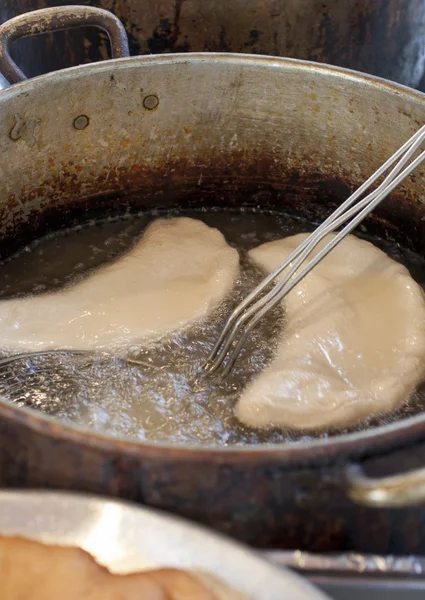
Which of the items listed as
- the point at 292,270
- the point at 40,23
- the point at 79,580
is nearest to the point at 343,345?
the point at 292,270

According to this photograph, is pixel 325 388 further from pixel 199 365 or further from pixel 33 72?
pixel 33 72

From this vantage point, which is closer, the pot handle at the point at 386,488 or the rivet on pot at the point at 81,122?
the pot handle at the point at 386,488

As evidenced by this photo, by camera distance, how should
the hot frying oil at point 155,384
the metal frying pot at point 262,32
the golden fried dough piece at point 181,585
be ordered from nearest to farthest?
the golden fried dough piece at point 181,585 → the hot frying oil at point 155,384 → the metal frying pot at point 262,32

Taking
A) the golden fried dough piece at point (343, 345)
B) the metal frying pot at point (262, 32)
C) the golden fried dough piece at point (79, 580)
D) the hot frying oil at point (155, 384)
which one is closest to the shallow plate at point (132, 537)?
the golden fried dough piece at point (79, 580)

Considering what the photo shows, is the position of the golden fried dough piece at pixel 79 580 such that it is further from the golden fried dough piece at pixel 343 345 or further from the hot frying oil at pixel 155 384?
the golden fried dough piece at pixel 343 345

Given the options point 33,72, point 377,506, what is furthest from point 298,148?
point 377,506

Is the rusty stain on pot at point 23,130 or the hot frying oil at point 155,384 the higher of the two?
the rusty stain on pot at point 23,130

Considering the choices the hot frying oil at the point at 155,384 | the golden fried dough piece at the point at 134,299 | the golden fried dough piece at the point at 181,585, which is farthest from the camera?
the golden fried dough piece at the point at 134,299

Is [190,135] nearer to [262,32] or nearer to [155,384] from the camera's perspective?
[262,32]
